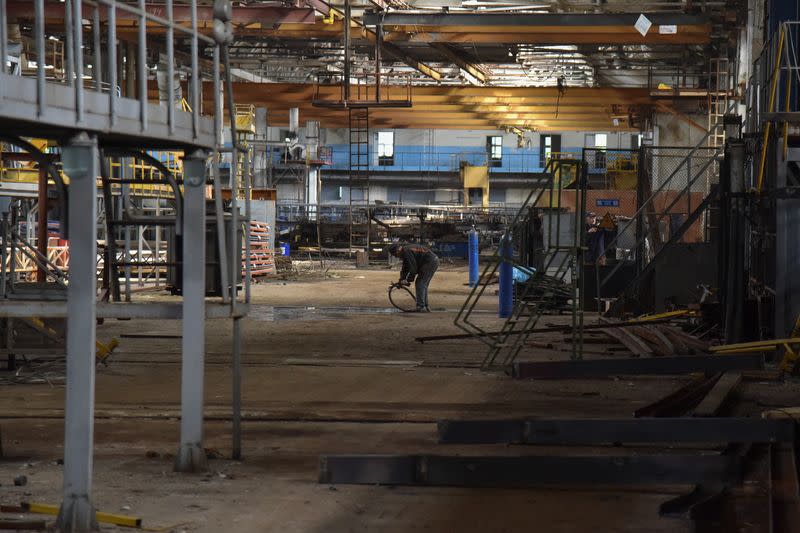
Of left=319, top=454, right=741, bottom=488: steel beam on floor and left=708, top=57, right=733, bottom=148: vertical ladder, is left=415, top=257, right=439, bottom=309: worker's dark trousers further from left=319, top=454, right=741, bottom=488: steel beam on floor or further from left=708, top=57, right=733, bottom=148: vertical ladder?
left=319, top=454, right=741, bottom=488: steel beam on floor

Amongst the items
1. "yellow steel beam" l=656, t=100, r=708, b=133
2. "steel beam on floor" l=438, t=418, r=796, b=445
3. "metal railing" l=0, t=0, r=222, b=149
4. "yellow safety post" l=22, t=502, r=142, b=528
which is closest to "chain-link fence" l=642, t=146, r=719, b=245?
"yellow steel beam" l=656, t=100, r=708, b=133

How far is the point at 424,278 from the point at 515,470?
17.2 metres

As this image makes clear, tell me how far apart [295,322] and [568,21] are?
13.3m

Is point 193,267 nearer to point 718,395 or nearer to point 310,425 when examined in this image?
point 310,425

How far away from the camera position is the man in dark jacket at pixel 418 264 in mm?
25562

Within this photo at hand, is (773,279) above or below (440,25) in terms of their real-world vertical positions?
below

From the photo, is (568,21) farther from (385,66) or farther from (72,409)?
(72,409)

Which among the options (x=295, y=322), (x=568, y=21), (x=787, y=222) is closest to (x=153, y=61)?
(x=568, y=21)

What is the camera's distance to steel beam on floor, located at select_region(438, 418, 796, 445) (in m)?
9.37

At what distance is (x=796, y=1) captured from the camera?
20.9 meters

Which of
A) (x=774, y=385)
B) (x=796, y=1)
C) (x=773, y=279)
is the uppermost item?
(x=796, y=1)

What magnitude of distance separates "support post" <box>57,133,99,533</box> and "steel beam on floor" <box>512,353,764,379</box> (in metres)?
8.52

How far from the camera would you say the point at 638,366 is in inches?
580

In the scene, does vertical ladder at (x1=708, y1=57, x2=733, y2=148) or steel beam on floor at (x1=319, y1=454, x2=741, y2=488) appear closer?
steel beam on floor at (x1=319, y1=454, x2=741, y2=488)
